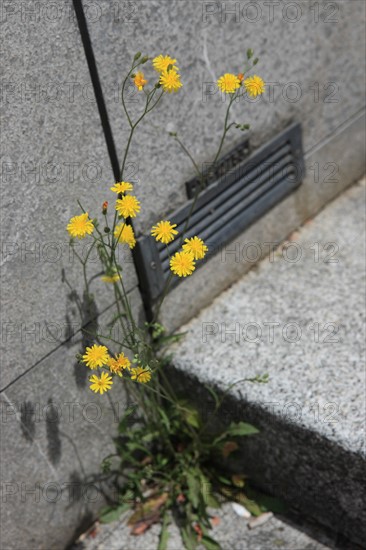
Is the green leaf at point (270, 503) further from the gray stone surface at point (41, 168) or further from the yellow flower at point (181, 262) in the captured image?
the yellow flower at point (181, 262)

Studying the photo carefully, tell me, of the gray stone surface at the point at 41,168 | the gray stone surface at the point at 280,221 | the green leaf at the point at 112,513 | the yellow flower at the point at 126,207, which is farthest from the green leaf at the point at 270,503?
the yellow flower at the point at 126,207

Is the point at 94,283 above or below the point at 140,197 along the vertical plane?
below

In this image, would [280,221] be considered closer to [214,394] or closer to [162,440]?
[214,394]

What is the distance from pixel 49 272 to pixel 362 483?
4.02 ft

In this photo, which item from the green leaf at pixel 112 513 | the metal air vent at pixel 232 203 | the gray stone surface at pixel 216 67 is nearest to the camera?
the gray stone surface at pixel 216 67

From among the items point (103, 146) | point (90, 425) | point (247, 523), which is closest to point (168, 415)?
point (90, 425)

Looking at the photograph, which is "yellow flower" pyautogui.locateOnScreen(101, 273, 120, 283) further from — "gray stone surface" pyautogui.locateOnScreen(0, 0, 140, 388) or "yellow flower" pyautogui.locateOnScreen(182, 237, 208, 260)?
"yellow flower" pyautogui.locateOnScreen(182, 237, 208, 260)

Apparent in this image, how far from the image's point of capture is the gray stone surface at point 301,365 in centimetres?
252

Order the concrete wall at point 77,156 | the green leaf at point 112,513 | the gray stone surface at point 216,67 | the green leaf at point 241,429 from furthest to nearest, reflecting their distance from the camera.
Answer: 1. the green leaf at point 112,513
2. the green leaf at point 241,429
3. the gray stone surface at point 216,67
4. the concrete wall at point 77,156

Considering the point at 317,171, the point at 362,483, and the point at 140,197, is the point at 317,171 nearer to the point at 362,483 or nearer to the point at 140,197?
the point at 140,197

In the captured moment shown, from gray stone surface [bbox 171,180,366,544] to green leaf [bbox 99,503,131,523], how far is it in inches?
19.7

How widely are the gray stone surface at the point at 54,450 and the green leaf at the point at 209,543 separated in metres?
0.46

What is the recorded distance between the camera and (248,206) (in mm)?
3109

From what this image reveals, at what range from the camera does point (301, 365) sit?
2717 millimetres
